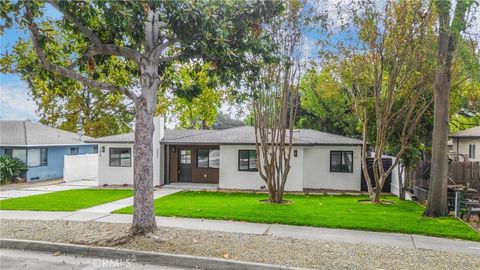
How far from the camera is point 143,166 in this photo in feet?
25.0

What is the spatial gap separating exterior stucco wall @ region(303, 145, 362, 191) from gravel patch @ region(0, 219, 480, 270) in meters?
10.4

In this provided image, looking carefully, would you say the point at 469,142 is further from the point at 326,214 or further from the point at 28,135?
the point at 28,135

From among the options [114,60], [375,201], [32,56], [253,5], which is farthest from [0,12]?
[375,201]

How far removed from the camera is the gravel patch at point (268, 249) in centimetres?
615

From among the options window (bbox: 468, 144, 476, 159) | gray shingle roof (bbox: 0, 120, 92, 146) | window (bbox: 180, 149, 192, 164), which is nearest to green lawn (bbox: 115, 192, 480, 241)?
window (bbox: 180, 149, 192, 164)

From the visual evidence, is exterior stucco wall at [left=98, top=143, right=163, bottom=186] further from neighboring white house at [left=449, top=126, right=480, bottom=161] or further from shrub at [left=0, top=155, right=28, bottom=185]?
neighboring white house at [left=449, top=126, right=480, bottom=161]

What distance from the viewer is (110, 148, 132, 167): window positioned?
1841 cm

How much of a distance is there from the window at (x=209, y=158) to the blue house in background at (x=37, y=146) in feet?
33.3

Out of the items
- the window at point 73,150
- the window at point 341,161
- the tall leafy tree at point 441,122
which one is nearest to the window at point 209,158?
the window at point 341,161

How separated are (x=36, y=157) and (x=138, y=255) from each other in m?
18.0

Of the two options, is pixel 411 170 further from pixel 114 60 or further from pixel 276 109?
pixel 114 60

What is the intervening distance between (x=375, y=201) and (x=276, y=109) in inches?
204

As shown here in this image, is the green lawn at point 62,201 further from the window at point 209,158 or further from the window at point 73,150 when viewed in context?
the window at point 73,150

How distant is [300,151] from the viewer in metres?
16.4
